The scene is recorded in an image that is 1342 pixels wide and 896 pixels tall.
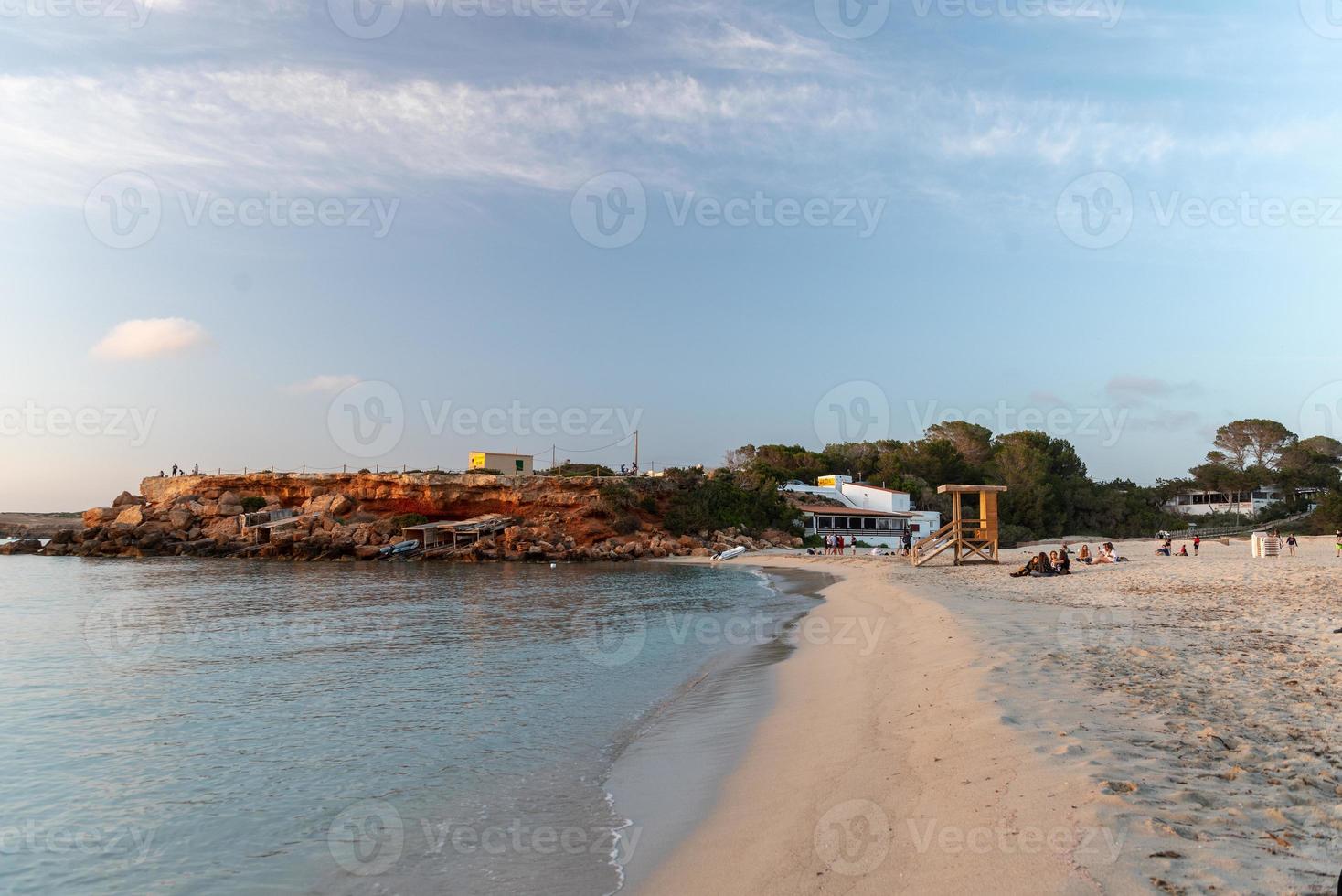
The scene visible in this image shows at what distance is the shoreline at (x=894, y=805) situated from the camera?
4141mm

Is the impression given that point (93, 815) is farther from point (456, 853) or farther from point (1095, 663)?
point (1095, 663)

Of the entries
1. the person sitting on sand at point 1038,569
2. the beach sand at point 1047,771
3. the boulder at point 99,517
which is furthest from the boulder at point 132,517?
the beach sand at point 1047,771

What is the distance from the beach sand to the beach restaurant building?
157 ft

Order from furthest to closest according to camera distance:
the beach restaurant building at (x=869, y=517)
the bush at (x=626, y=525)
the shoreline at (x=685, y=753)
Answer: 1. the beach restaurant building at (x=869, y=517)
2. the bush at (x=626, y=525)
3. the shoreline at (x=685, y=753)

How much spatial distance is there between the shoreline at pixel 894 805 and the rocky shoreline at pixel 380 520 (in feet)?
131

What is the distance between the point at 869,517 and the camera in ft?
200

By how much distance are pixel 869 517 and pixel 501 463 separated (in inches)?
1279

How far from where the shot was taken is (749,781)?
6625 millimetres

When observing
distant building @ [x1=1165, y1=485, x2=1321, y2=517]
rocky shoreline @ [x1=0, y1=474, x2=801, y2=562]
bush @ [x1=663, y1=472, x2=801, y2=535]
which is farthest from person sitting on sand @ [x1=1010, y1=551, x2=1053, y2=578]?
distant building @ [x1=1165, y1=485, x2=1321, y2=517]

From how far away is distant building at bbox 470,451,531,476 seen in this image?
6762 cm

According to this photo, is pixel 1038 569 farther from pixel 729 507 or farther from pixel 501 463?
pixel 501 463

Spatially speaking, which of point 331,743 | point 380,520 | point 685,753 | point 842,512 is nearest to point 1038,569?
point 685,753

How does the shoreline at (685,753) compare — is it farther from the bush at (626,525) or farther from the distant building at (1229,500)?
the distant building at (1229,500)

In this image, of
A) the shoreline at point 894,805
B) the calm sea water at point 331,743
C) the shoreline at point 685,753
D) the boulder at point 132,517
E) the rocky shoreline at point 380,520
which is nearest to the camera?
the shoreline at point 894,805
